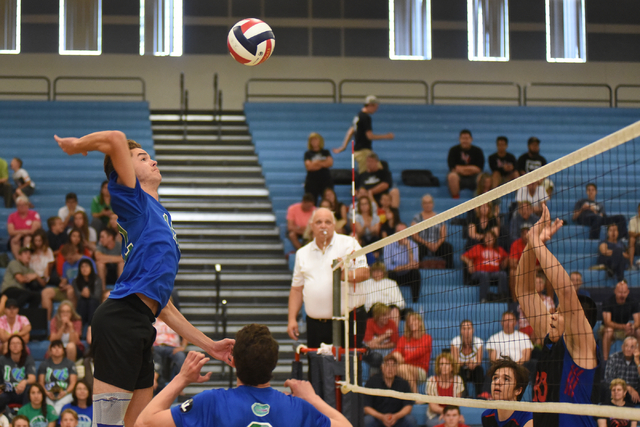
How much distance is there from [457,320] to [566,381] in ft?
21.2

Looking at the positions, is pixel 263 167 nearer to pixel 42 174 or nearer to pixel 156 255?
pixel 42 174

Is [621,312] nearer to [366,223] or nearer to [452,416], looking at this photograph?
[452,416]

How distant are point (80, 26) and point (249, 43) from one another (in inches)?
433

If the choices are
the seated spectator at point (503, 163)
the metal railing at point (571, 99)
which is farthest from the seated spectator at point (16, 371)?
the metal railing at point (571, 99)

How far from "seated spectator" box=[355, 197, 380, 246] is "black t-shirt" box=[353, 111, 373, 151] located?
5.74 feet

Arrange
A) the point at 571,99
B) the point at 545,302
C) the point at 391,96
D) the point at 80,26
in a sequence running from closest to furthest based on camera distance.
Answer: the point at 545,302 → the point at 80,26 → the point at 391,96 → the point at 571,99

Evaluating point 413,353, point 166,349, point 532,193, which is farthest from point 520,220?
point 166,349

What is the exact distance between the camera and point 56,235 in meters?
12.0

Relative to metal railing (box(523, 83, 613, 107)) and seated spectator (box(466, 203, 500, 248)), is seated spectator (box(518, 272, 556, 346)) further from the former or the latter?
metal railing (box(523, 83, 613, 107))

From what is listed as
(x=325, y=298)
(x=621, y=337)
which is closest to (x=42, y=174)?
(x=325, y=298)

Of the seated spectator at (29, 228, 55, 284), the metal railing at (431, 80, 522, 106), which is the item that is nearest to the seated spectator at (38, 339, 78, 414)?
the seated spectator at (29, 228, 55, 284)

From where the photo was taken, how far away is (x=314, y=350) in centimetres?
714

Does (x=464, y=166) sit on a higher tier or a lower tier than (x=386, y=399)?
higher

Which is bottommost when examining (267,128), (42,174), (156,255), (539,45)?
(156,255)
